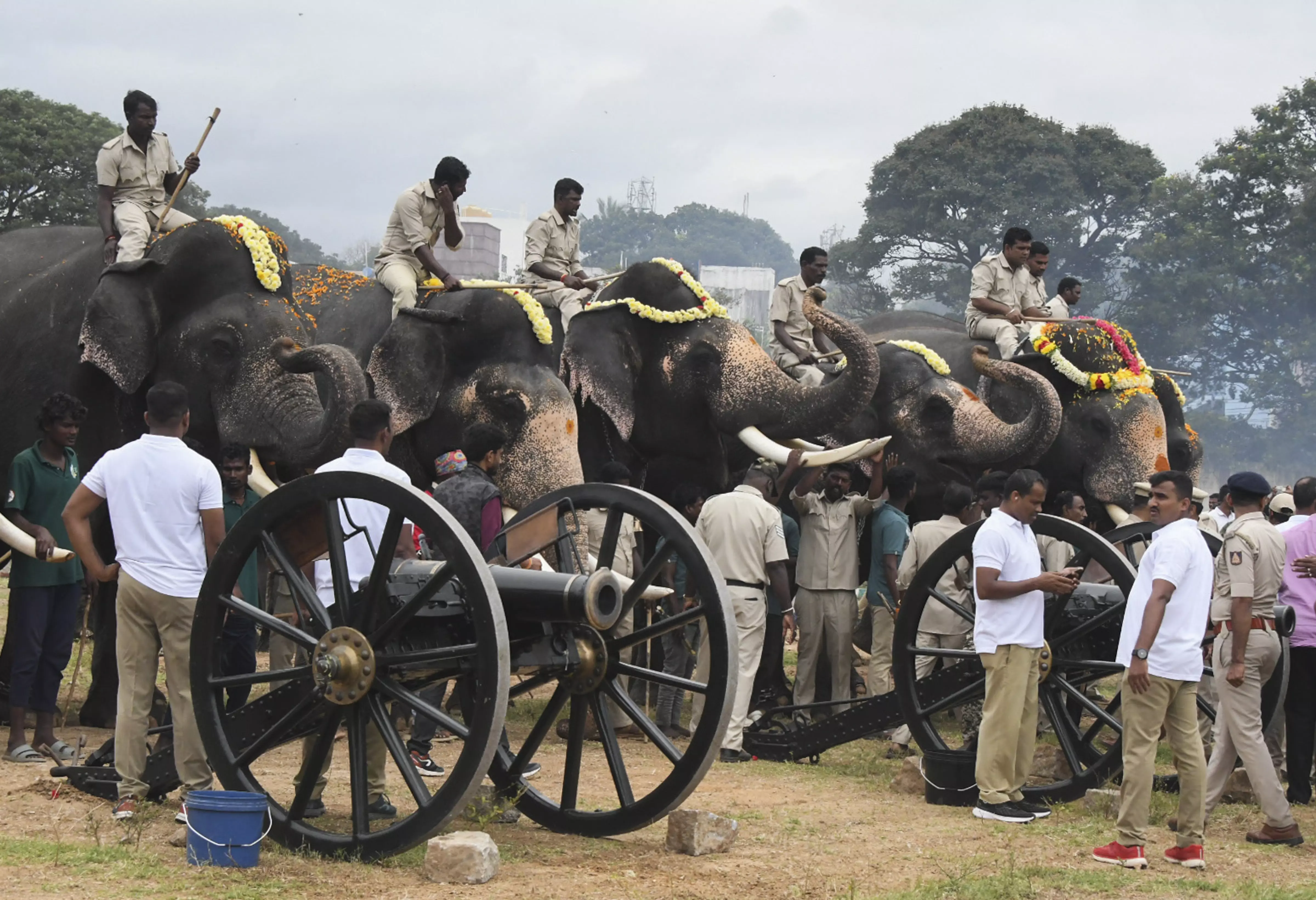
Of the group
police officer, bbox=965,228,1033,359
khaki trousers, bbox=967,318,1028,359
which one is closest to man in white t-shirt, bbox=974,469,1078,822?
khaki trousers, bbox=967,318,1028,359

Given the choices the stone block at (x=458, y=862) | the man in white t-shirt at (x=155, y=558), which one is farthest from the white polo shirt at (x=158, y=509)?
the stone block at (x=458, y=862)

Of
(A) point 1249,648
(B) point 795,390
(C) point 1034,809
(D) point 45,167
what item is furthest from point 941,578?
(D) point 45,167

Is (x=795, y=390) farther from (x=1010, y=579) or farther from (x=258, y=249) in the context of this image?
(x=1010, y=579)

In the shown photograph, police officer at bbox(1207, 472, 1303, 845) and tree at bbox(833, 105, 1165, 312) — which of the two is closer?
police officer at bbox(1207, 472, 1303, 845)

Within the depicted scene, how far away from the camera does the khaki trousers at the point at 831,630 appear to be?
9.88 meters

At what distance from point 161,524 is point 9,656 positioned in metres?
3.18

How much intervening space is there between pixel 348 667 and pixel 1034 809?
3409 millimetres

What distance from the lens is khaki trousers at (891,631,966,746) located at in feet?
29.6

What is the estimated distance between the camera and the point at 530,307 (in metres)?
10.9

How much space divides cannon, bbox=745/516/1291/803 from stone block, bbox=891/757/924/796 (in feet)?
0.64

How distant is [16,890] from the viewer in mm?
5152

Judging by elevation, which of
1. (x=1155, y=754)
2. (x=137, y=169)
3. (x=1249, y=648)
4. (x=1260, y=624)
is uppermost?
(x=137, y=169)

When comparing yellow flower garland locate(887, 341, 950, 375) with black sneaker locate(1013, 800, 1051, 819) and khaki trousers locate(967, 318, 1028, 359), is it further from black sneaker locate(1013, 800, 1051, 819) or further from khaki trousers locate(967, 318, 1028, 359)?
black sneaker locate(1013, 800, 1051, 819)

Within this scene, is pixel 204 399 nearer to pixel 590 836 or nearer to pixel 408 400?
pixel 408 400
